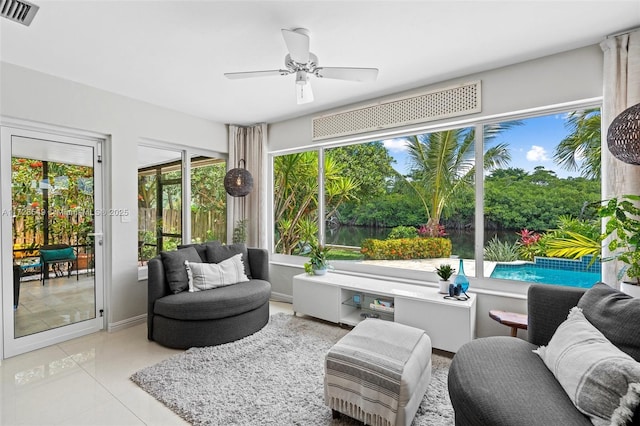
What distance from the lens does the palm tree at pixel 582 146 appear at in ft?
8.33

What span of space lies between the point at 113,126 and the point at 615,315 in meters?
4.32

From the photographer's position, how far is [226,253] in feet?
11.9

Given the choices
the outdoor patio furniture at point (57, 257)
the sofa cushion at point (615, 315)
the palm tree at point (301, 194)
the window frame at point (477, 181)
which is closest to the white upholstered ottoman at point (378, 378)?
the sofa cushion at point (615, 315)

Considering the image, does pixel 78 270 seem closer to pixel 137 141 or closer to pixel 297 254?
pixel 137 141

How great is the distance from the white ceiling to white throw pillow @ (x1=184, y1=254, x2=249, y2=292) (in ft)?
6.11

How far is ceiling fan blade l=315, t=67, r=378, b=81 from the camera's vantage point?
226cm

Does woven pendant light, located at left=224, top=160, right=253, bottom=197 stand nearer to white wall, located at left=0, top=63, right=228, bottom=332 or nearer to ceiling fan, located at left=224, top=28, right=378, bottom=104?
white wall, located at left=0, top=63, right=228, bottom=332

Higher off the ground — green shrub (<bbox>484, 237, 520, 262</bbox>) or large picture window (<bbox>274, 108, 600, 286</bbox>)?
large picture window (<bbox>274, 108, 600, 286</bbox>)

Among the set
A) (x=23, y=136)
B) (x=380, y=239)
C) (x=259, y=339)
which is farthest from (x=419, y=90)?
(x=23, y=136)

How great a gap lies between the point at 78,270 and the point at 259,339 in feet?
6.78

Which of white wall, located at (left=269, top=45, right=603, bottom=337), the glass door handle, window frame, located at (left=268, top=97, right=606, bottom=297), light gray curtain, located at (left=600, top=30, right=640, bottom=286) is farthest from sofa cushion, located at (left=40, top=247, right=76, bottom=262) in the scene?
light gray curtain, located at (left=600, top=30, right=640, bottom=286)

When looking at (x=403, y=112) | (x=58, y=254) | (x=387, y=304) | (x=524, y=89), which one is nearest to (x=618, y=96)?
(x=524, y=89)

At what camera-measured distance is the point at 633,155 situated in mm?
1834

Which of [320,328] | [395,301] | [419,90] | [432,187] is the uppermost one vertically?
[419,90]
